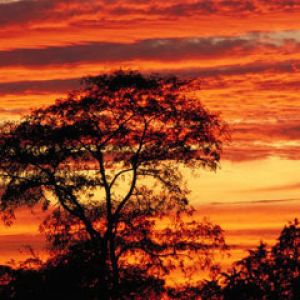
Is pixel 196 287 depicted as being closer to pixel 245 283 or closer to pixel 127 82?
pixel 245 283

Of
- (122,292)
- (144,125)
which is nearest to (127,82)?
(144,125)

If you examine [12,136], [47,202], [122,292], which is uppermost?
[12,136]

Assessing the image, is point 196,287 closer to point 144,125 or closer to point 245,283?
point 245,283

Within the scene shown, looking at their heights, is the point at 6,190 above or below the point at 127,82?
below

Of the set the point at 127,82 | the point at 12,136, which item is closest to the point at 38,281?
the point at 12,136

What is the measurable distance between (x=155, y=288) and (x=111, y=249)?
4842 mm

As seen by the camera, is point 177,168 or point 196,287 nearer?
point 177,168

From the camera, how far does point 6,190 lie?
72.6 meters

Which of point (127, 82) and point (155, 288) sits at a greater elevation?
point (127, 82)

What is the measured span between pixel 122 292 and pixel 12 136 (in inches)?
493

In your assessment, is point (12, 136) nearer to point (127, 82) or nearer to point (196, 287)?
point (127, 82)

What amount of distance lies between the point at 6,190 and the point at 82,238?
587 cm

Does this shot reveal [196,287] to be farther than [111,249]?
Yes

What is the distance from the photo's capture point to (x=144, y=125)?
74.1 m
